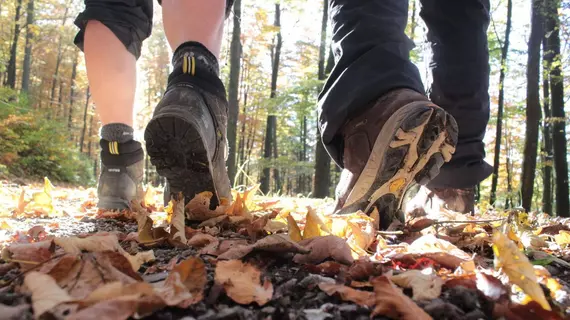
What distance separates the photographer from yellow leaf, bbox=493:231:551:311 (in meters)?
0.58

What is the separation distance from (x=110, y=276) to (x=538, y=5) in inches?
440

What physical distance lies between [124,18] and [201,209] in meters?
1.17

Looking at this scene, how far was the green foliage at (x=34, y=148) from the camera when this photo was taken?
Answer: 10672 mm

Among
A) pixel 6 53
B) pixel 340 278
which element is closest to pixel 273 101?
pixel 6 53

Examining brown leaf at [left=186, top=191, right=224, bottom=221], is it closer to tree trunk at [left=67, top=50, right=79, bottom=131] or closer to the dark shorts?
the dark shorts

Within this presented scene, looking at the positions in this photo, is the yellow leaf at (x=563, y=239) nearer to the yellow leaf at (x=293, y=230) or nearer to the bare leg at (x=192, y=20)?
the yellow leaf at (x=293, y=230)

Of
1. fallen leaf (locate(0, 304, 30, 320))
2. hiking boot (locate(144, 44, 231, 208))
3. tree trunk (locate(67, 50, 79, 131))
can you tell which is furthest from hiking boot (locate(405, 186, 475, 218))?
tree trunk (locate(67, 50, 79, 131))

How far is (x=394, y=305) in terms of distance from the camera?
569 mm

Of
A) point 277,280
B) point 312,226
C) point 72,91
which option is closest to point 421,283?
point 277,280

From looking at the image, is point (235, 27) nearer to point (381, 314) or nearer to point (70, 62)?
point (381, 314)

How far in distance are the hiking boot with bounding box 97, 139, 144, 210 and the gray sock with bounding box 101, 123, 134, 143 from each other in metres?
0.02

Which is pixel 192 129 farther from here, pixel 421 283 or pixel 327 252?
pixel 421 283

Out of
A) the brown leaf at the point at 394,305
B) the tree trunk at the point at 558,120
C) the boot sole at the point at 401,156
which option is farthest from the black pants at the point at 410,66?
the tree trunk at the point at 558,120

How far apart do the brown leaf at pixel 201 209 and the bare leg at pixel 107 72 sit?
867mm
